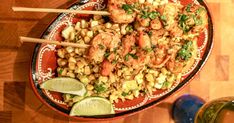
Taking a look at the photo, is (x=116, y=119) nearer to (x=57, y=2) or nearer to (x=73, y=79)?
(x=73, y=79)

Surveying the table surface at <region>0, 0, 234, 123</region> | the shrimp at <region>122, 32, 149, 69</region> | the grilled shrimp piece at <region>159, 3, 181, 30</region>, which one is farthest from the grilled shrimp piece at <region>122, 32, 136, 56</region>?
the table surface at <region>0, 0, 234, 123</region>

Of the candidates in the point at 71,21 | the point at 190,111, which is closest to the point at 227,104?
the point at 190,111

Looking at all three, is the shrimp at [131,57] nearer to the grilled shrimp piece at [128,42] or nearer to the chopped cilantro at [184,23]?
the grilled shrimp piece at [128,42]

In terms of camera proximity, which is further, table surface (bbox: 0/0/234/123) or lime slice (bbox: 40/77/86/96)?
table surface (bbox: 0/0/234/123)

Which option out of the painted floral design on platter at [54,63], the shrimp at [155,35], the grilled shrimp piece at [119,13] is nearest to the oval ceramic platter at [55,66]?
the painted floral design on platter at [54,63]

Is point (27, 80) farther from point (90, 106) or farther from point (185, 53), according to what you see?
point (185, 53)

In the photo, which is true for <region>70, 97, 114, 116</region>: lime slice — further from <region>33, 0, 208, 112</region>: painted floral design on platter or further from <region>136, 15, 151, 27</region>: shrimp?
<region>136, 15, 151, 27</region>: shrimp
